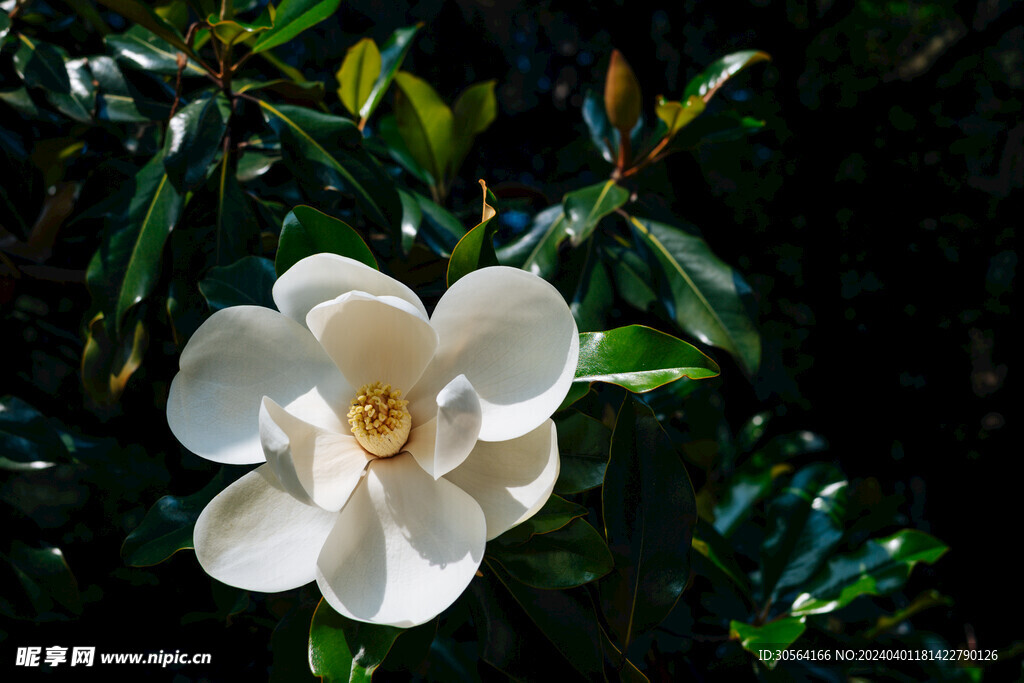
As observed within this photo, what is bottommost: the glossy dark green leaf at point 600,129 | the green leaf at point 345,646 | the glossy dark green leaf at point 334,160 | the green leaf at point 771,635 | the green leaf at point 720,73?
the green leaf at point 771,635

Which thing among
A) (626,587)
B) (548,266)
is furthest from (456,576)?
(548,266)

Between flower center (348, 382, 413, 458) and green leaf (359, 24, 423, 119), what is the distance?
829 millimetres

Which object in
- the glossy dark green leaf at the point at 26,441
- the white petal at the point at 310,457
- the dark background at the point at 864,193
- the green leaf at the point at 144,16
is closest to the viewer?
the white petal at the point at 310,457

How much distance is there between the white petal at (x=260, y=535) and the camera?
54cm

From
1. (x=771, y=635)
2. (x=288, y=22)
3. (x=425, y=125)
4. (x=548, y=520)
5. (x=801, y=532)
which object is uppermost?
(x=288, y=22)

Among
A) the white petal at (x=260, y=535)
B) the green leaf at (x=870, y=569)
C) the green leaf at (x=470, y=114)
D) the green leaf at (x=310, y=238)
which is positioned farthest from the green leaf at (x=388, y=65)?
the green leaf at (x=870, y=569)

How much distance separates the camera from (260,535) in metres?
0.56

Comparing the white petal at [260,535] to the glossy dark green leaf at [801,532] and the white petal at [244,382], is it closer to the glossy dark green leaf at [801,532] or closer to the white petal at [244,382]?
the white petal at [244,382]

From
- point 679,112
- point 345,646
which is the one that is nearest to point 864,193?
point 679,112

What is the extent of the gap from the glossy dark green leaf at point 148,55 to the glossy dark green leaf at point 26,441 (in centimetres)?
62

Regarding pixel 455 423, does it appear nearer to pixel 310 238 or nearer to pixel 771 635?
pixel 310 238

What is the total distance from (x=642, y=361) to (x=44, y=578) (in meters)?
1.03

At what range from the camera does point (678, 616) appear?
4.01ft

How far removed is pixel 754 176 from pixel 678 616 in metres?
1.45
